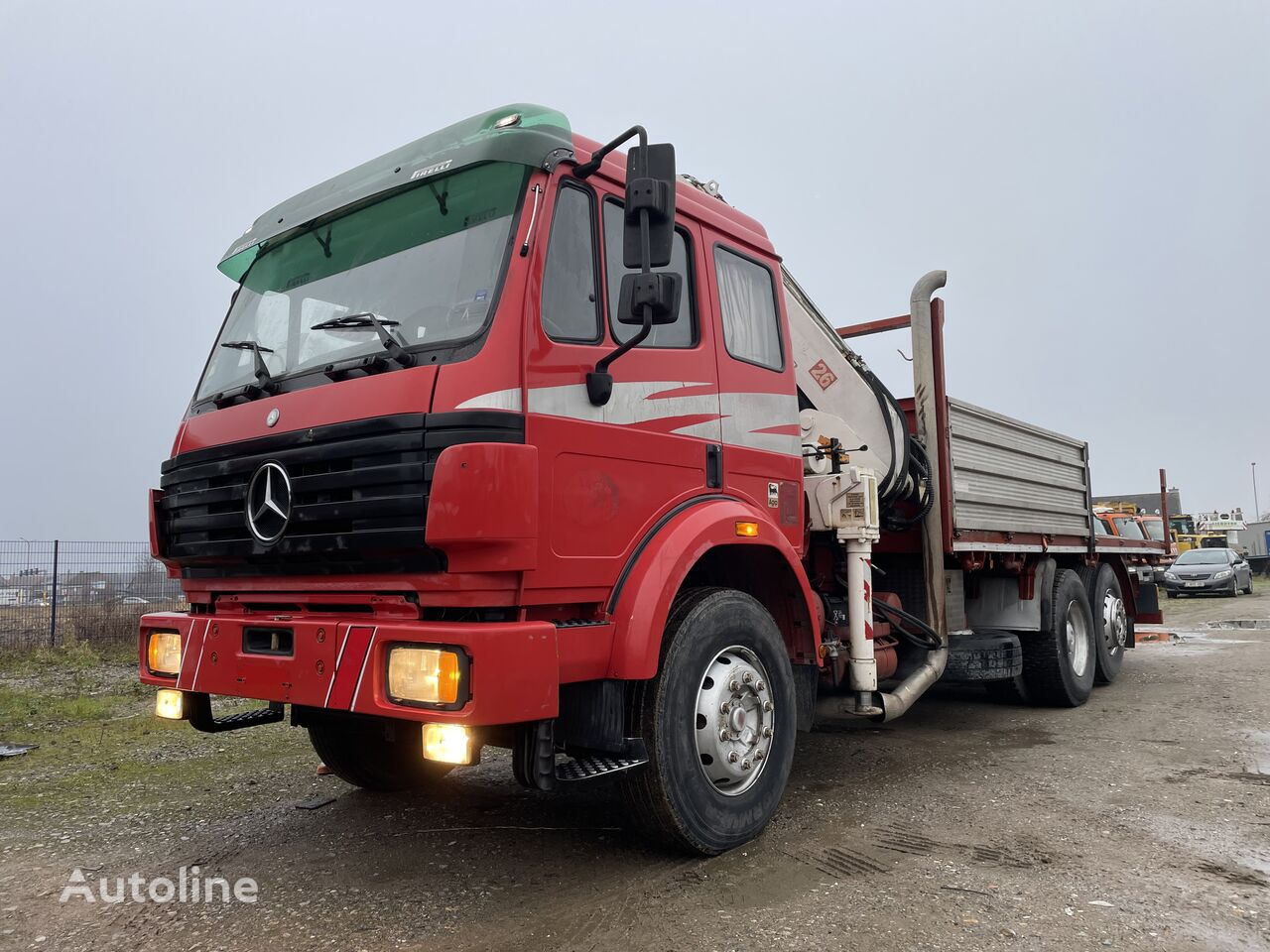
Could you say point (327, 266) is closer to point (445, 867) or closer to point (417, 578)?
point (417, 578)

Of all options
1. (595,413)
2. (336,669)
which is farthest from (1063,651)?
(336,669)

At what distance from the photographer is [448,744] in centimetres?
298

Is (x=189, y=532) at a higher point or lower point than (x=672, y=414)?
lower

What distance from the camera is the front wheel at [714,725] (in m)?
3.47

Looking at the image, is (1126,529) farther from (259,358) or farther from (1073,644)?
(259,358)

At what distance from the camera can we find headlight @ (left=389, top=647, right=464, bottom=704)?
2.88 meters

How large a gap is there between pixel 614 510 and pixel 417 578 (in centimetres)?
77

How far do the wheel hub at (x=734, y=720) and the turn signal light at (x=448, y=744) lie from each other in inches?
39.7

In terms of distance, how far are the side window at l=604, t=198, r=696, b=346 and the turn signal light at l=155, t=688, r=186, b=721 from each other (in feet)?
7.64

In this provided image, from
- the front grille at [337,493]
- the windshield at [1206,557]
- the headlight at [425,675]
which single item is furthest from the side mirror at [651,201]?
the windshield at [1206,557]

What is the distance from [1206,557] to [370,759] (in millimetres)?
25512

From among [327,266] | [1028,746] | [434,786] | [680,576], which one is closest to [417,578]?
[680,576]

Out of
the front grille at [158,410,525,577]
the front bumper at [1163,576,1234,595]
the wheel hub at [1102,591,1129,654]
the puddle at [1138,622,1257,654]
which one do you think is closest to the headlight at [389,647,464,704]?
the front grille at [158,410,525,577]

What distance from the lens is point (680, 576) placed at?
356 cm
